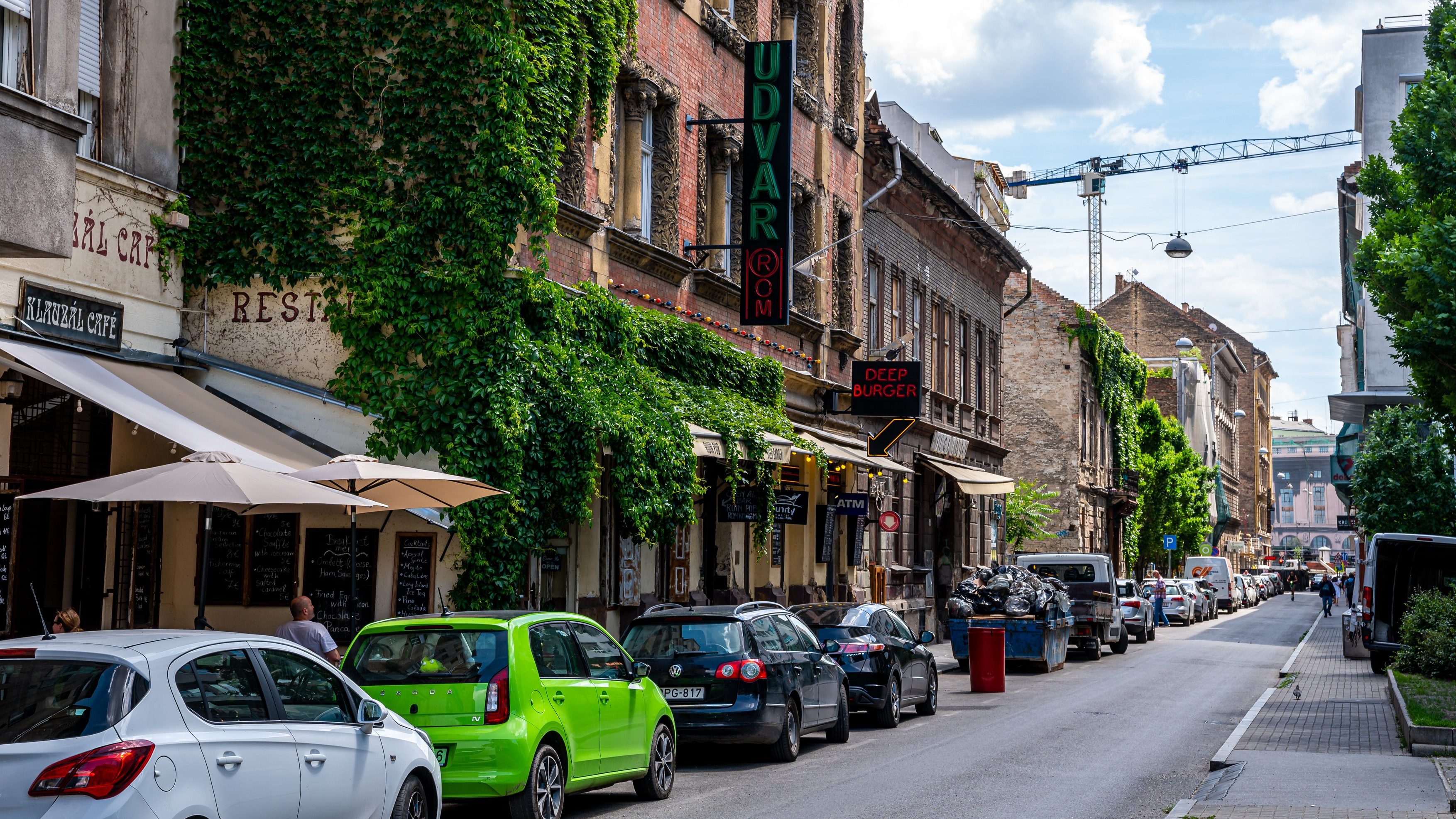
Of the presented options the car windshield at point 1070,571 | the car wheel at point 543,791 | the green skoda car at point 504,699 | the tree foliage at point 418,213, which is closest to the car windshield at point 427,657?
the green skoda car at point 504,699

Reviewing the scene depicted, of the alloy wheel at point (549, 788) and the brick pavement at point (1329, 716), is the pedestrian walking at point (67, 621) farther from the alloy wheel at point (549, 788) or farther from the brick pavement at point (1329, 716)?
the brick pavement at point (1329, 716)

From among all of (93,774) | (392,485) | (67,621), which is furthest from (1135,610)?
(93,774)

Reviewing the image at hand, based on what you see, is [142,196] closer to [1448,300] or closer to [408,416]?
[408,416]

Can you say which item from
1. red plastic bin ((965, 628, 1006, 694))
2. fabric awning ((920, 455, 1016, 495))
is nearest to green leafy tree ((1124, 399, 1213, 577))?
fabric awning ((920, 455, 1016, 495))

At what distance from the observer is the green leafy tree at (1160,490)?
63.7 m

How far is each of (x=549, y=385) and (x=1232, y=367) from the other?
96560 millimetres

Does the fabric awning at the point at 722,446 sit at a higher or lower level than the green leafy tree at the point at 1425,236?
lower

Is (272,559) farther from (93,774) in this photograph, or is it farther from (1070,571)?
(1070,571)

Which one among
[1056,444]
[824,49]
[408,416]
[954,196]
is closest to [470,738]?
[408,416]

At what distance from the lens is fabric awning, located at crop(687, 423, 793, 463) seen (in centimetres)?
1864

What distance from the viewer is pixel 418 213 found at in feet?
52.6

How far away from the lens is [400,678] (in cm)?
1005

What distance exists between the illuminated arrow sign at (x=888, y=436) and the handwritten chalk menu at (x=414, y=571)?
1533cm

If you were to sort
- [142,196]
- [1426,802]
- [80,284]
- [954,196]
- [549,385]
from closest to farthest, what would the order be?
1. [1426,802]
2. [80,284]
3. [142,196]
4. [549,385]
5. [954,196]
